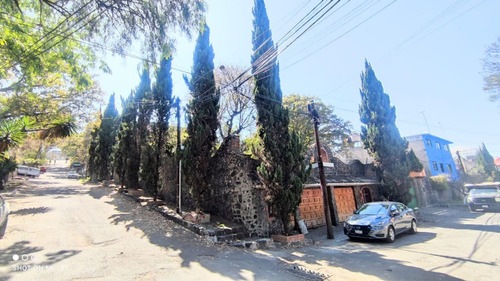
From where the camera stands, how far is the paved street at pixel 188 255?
5229 millimetres

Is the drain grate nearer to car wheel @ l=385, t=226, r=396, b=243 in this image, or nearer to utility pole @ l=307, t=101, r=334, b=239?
utility pole @ l=307, t=101, r=334, b=239

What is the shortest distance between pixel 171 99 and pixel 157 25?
8231 mm

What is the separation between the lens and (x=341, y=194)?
14875 millimetres

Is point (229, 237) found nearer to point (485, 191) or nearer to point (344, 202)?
point (344, 202)

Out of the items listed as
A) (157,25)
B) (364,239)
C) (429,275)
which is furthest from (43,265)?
(364,239)

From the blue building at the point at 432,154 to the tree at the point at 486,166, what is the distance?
6557 mm

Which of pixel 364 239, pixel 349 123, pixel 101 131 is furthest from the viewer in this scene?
pixel 349 123

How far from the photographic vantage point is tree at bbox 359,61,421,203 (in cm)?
1494

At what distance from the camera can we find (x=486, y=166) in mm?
36625

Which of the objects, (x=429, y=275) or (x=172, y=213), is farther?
(x=172, y=213)

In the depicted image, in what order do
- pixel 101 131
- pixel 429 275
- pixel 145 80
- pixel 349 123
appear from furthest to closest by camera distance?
pixel 349 123 < pixel 101 131 < pixel 145 80 < pixel 429 275

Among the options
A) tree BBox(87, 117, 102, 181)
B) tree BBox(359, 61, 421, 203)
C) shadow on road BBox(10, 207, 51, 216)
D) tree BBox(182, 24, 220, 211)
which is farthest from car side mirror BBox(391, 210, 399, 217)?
tree BBox(87, 117, 102, 181)

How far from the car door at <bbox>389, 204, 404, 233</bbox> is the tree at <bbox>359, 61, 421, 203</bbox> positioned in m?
5.08

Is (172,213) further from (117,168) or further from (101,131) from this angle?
(101,131)
